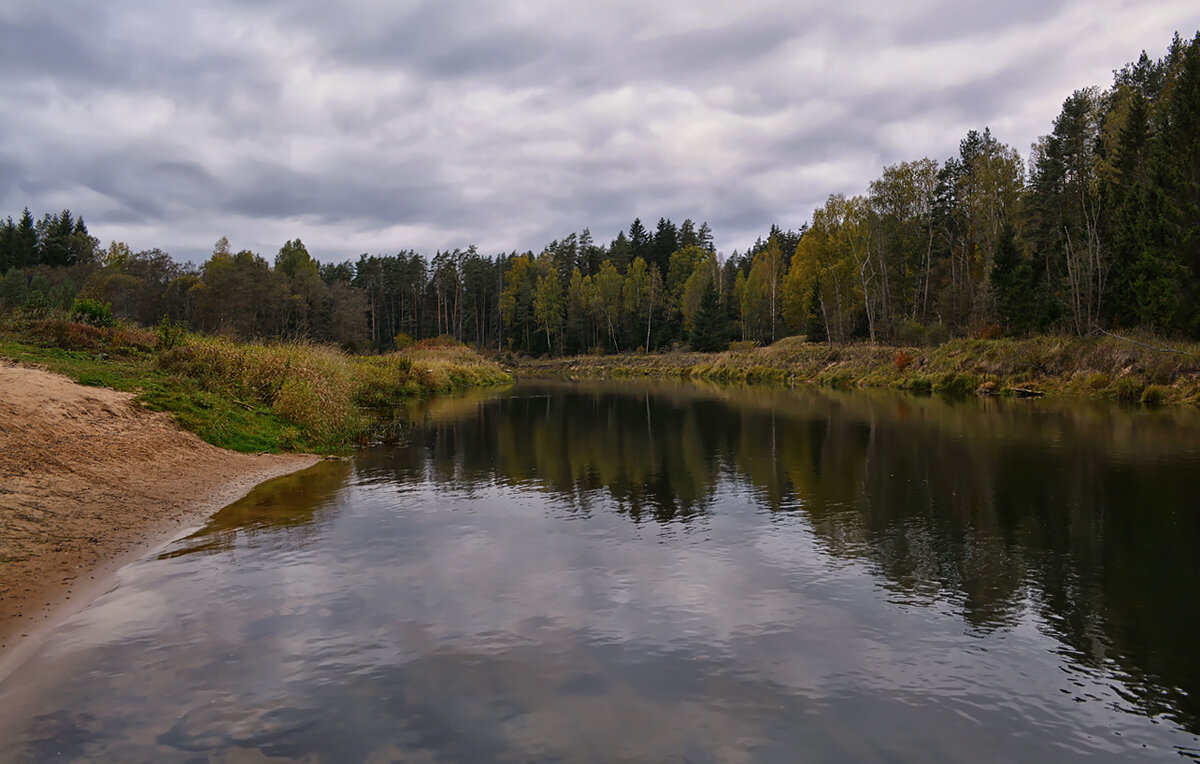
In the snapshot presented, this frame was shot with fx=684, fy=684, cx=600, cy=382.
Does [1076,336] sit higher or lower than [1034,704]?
higher

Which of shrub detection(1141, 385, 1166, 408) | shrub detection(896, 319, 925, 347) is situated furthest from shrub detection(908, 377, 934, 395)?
shrub detection(1141, 385, 1166, 408)

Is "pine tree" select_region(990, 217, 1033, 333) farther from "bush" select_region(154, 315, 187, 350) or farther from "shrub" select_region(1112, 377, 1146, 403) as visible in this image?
"bush" select_region(154, 315, 187, 350)

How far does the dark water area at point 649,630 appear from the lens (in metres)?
→ 4.75

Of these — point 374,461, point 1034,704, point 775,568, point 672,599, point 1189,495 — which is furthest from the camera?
point 374,461

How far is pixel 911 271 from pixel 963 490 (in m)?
48.1

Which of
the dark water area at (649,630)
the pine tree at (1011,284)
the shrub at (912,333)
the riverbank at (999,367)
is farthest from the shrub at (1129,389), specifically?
the dark water area at (649,630)

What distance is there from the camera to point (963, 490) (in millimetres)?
12555

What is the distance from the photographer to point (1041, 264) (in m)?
46.7

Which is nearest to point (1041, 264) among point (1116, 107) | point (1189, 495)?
point (1116, 107)

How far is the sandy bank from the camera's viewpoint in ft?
23.3

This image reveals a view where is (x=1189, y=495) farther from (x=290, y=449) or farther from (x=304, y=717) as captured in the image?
(x=290, y=449)

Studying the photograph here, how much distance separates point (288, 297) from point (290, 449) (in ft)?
149

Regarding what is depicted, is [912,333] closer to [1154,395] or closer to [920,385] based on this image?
[920,385]

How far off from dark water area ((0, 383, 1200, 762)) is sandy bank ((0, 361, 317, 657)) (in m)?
0.51
